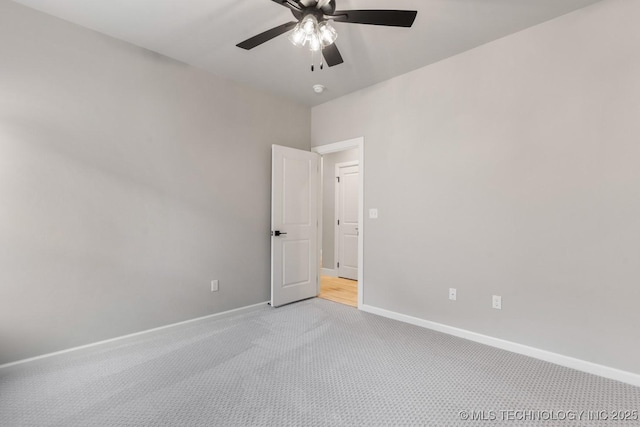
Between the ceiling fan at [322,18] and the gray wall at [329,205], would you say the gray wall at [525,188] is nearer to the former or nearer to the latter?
the ceiling fan at [322,18]

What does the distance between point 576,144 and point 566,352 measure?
5.44 ft

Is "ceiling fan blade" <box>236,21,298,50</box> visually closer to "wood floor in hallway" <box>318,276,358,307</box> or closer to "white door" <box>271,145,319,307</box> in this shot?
"white door" <box>271,145,319,307</box>

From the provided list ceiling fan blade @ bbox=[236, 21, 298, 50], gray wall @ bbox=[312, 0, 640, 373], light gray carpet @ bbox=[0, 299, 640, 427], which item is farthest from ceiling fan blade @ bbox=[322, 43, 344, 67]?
light gray carpet @ bbox=[0, 299, 640, 427]

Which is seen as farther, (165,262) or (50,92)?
(165,262)

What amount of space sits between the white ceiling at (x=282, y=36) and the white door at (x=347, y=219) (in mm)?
2394

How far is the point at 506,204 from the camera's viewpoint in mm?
2652

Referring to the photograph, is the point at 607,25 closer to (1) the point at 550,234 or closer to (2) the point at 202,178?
(1) the point at 550,234

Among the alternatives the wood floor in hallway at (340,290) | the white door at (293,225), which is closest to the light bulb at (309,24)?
the white door at (293,225)

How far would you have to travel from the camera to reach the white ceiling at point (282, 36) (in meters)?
2.23

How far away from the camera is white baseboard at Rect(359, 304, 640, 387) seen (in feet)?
6.98

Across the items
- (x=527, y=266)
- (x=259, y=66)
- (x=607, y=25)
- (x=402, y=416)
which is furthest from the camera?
(x=259, y=66)

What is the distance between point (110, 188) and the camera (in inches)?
104

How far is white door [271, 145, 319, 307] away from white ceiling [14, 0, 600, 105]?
1147mm

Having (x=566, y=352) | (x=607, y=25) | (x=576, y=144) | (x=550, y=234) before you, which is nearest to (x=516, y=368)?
(x=566, y=352)
